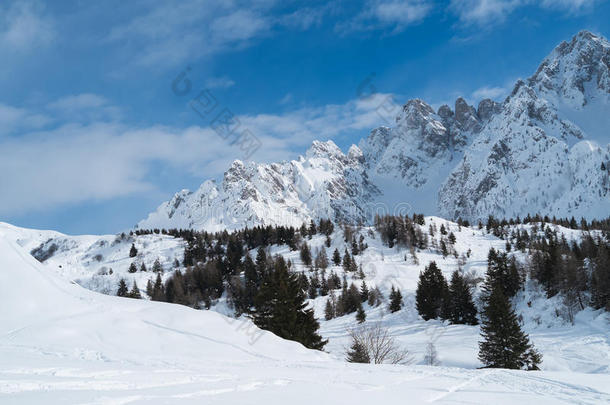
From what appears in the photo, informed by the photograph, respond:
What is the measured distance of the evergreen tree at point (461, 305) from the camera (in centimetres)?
6075

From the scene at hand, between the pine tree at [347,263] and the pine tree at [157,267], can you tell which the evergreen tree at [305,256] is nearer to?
the pine tree at [347,263]

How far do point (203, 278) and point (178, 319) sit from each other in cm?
9705

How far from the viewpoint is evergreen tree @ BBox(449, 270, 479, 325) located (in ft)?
199

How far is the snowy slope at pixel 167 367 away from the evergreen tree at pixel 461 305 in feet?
162

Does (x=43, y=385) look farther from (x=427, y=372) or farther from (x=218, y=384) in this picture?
(x=427, y=372)

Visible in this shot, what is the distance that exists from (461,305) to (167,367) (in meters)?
59.7

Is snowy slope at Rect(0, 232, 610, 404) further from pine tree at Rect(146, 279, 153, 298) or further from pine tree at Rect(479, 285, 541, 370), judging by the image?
pine tree at Rect(146, 279, 153, 298)

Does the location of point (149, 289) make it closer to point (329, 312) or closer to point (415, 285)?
point (329, 312)

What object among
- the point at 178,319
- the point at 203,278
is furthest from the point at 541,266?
the point at 203,278

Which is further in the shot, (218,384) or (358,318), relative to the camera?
(358,318)

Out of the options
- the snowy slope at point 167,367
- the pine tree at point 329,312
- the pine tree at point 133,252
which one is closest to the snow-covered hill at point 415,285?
the pine tree at point 133,252

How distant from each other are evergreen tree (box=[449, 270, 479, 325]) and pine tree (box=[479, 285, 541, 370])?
26.6 metres

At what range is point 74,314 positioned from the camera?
14797 millimetres

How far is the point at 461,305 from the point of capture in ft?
202
